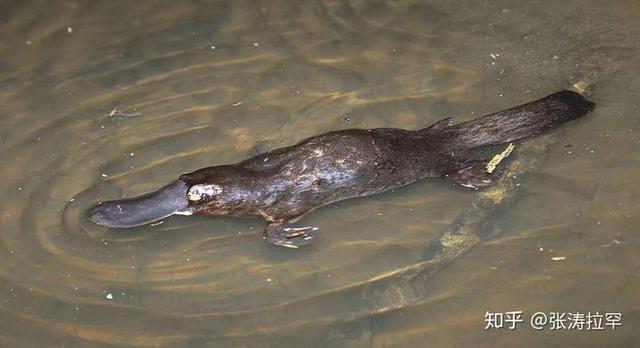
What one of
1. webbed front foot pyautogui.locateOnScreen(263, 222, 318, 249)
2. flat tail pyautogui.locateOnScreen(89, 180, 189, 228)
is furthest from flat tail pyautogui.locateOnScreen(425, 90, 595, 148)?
flat tail pyautogui.locateOnScreen(89, 180, 189, 228)

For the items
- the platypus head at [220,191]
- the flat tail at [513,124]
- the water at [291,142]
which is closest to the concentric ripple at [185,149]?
the water at [291,142]

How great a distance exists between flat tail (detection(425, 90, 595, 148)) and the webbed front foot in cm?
97

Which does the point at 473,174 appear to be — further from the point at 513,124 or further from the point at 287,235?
the point at 287,235

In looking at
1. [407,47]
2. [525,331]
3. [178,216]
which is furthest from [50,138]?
[525,331]

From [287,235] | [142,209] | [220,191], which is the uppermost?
[220,191]

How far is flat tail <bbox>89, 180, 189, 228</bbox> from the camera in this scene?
3.86m

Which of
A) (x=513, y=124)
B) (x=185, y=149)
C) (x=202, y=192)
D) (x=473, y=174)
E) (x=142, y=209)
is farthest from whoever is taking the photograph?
(x=185, y=149)

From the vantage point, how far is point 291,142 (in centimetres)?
438

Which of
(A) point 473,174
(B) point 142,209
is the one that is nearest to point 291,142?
(B) point 142,209

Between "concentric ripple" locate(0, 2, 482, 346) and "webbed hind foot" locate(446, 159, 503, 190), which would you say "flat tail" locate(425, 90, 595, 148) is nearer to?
"webbed hind foot" locate(446, 159, 503, 190)

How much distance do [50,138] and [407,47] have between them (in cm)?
239

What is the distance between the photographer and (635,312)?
3.48 metres

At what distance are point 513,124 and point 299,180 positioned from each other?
1.30 metres

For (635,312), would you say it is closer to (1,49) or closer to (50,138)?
(50,138)
